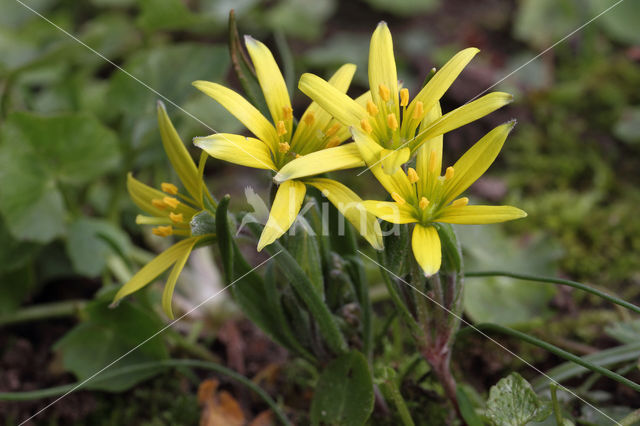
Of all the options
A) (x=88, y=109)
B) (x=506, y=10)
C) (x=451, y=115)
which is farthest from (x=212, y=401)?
(x=506, y=10)

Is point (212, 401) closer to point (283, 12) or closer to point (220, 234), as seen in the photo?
point (220, 234)

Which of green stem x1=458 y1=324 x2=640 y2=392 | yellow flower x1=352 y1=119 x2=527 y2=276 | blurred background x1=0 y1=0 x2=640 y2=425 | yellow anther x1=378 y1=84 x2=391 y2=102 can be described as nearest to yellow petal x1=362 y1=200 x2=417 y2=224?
yellow flower x1=352 y1=119 x2=527 y2=276

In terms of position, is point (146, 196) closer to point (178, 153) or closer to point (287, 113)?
point (178, 153)

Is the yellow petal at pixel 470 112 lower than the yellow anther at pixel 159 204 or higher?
lower

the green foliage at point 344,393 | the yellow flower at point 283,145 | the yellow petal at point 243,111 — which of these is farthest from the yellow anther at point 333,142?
the green foliage at point 344,393

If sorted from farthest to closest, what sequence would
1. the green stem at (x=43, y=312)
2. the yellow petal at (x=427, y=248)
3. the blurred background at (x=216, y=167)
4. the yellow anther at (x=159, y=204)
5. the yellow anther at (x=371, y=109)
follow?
1. the green stem at (x=43, y=312)
2. the blurred background at (x=216, y=167)
3. the yellow anther at (x=159, y=204)
4. the yellow anther at (x=371, y=109)
5. the yellow petal at (x=427, y=248)

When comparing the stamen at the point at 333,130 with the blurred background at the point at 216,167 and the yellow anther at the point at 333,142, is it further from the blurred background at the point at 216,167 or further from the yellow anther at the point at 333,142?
the blurred background at the point at 216,167
